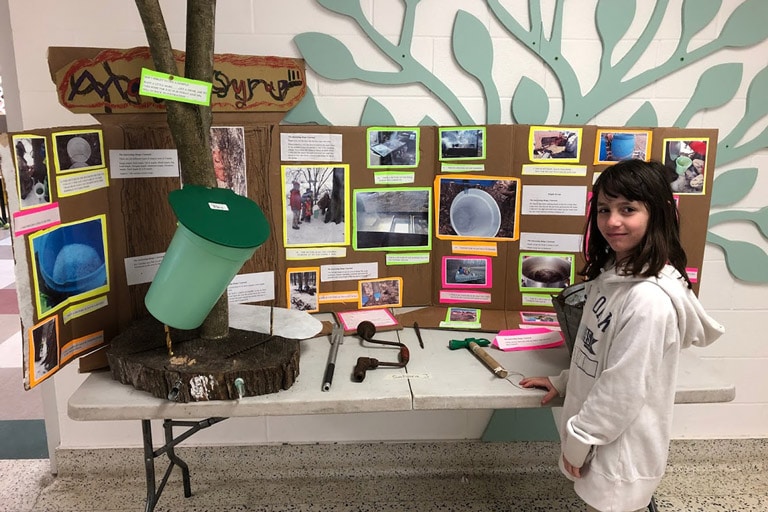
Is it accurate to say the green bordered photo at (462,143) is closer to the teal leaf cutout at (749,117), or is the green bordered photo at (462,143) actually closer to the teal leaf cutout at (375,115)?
the teal leaf cutout at (375,115)

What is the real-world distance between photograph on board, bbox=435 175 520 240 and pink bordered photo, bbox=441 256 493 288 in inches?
3.0

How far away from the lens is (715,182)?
1.97 metres

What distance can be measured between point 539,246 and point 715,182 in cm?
69

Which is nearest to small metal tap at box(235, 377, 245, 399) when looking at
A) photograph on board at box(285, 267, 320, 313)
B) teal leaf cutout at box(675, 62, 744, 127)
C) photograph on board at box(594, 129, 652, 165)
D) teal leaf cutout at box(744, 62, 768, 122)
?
photograph on board at box(285, 267, 320, 313)

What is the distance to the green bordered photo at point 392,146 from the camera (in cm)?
181

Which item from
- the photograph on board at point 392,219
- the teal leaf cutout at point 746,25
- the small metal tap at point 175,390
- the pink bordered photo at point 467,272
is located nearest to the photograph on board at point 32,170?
the small metal tap at point 175,390

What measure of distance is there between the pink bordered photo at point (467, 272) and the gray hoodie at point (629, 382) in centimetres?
60

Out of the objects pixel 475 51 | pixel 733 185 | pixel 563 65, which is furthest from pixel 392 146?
pixel 733 185

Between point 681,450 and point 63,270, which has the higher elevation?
point 63,270

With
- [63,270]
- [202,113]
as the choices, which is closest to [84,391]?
[63,270]

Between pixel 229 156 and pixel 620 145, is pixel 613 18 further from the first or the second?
pixel 229 156

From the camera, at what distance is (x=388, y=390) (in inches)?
53.5

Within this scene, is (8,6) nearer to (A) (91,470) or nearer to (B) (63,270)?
(B) (63,270)

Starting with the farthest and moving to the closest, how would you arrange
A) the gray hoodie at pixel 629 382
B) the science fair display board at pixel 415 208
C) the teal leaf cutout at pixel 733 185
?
the teal leaf cutout at pixel 733 185
the science fair display board at pixel 415 208
the gray hoodie at pixel 629 382
